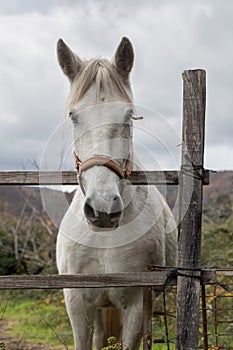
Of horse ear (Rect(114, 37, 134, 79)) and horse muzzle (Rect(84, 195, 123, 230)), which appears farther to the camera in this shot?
horse ear (Rect(114, 37, 134, 79))

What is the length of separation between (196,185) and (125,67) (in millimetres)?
1031

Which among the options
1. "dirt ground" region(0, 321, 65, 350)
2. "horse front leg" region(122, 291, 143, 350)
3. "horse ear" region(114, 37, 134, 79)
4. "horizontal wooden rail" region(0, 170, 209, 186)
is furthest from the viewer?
"dirt ground" region(0, 321, 65, 350)

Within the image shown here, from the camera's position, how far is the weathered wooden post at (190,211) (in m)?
2.62

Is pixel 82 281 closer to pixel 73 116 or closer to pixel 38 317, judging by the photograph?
pixel 73 116

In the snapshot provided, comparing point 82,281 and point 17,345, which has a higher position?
point 82,281

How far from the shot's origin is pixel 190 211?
2.62 meters

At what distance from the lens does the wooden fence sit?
8.59ft

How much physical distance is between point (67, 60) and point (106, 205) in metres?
1.21

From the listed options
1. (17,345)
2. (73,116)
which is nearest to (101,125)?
(73,116)

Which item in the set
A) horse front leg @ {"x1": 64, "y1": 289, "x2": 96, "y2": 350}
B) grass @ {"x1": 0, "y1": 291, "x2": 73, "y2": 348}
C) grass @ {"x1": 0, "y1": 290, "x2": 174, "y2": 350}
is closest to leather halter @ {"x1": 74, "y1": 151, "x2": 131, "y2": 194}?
horse front leg @ {"x1": 64, "y1": 289, "x2": 96, "y2": 350}

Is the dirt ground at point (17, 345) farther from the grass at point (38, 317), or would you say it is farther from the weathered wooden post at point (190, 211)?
the weathered wooden post at point (190, 211)

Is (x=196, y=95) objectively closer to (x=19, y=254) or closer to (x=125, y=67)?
(x=125, y=67)

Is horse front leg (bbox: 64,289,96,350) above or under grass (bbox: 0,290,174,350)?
under

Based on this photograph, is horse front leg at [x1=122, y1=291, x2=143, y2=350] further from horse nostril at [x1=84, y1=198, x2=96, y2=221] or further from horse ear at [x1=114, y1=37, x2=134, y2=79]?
horse ear at [x1=114, y1=37, x2=134, y2=79]
